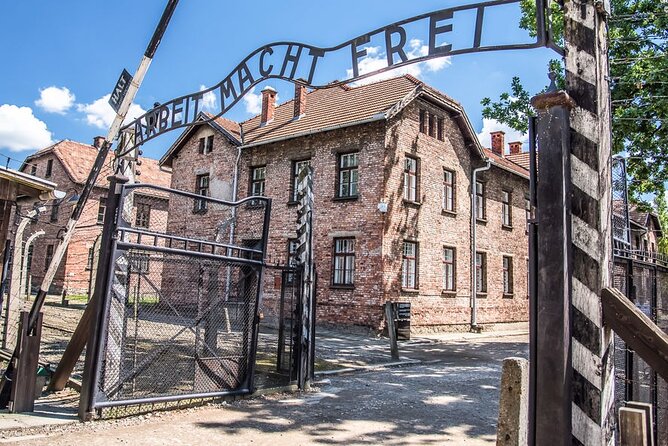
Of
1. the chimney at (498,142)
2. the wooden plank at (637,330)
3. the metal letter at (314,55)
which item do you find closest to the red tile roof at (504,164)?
the chimney at (498,142)

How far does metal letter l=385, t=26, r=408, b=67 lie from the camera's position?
4.51 m

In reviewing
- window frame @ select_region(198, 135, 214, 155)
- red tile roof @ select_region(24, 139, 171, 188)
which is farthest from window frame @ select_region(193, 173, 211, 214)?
red tile roof @ select_region(24, 139, 171, 188)

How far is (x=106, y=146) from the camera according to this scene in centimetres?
712

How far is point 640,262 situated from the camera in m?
5.10

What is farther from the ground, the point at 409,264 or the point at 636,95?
the point at 636,95

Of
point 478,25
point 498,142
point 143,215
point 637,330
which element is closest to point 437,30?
point 478,25

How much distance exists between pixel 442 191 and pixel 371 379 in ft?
38.2

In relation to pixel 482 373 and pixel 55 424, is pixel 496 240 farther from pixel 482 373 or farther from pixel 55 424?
pixel 55 424

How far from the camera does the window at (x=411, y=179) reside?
1803 cm

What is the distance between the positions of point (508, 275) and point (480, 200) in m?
3.89

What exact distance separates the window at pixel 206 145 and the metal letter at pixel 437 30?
1948cm

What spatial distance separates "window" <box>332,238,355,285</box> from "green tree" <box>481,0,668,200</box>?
6.08 meters

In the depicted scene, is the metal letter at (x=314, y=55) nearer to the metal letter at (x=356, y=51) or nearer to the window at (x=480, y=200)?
the metal letter at (x=356, y=51)

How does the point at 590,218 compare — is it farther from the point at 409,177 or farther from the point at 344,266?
the point at 409,177
